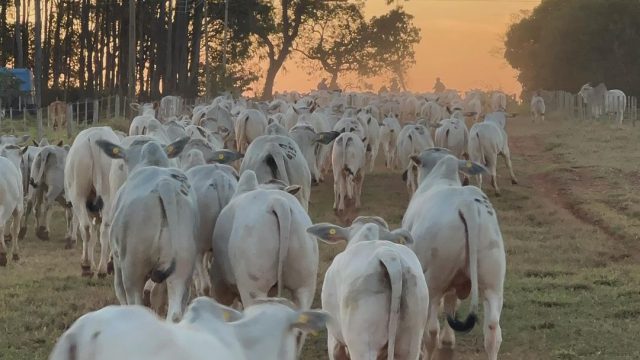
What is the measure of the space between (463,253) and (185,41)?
4724 cm

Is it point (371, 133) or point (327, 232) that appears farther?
point (371, 133)

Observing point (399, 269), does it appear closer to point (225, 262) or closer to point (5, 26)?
point (225, 262)

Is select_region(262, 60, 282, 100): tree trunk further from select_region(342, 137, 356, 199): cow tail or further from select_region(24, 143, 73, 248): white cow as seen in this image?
select_region(24, 143, 73, 248): white cow

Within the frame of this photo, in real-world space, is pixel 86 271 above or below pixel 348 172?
below

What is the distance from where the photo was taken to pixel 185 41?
52.8 m

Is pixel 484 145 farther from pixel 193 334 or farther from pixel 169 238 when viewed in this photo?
pixel 193 334

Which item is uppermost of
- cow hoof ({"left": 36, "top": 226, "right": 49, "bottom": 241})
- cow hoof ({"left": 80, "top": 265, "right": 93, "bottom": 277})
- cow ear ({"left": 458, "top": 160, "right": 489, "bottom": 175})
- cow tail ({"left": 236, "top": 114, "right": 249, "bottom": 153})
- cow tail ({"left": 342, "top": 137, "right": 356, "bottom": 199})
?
cow ear ({"left": 458, "top": 160, "right": 489, "bottom": 175})

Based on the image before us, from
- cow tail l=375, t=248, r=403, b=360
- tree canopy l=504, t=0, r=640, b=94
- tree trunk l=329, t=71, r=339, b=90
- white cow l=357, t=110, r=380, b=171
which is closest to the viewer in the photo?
cow tail l=375, t=248, r=403, b=360

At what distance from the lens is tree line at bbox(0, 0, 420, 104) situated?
51.3m

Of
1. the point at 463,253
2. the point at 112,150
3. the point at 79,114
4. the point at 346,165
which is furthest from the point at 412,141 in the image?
the point at 79,114

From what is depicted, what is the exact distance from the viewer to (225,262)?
7.52 meters

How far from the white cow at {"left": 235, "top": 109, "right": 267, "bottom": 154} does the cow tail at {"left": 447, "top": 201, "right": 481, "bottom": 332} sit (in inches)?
476

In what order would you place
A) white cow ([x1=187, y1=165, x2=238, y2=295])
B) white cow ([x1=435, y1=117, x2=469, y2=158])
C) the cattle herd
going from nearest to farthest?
the cattle herd → white cow ([x1=187, y1=165, x2=238, y2=295]) → white cow ([x1=435, y1=117, x2=469, y2=158])

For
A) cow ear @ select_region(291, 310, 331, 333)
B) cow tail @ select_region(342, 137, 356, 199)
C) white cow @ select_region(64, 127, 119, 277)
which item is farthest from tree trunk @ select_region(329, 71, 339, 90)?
cow ear @ select_region(291, 310, 331, 333)
